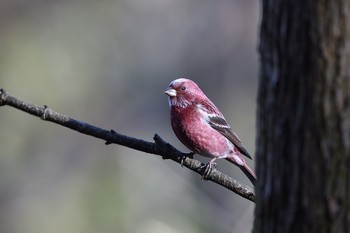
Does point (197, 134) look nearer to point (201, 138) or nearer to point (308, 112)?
point (201, 138)

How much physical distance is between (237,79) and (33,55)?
473 cm

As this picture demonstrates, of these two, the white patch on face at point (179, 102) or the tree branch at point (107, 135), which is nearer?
the tree branch at point (107, 135)

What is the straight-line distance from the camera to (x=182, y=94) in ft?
22.5

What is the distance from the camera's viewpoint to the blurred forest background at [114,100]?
14.2 m

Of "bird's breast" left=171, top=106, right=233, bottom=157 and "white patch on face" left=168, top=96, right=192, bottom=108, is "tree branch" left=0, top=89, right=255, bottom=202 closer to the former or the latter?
"bird's breast" left=171, top=106, right=233, bottom=157

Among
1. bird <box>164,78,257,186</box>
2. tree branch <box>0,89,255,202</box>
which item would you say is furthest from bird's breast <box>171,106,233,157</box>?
tree branch <box>0,89,255,202</box>

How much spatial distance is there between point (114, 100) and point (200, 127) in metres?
12.1

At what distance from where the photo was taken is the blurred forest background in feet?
46.7

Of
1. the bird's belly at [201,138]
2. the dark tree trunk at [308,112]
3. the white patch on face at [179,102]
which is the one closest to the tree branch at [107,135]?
the dark tree trunk at [308,112]

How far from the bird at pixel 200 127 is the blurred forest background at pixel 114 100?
5991 mm

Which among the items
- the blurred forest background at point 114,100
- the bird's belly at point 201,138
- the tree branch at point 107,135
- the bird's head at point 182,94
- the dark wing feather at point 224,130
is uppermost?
the blurred forest background at point 114,100

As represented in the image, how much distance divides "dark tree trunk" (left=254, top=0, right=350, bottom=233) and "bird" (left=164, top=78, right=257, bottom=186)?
365cm

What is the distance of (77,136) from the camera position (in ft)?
58.8

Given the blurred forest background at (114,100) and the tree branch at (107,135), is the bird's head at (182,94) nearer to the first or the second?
the tree branch at (107,135)
